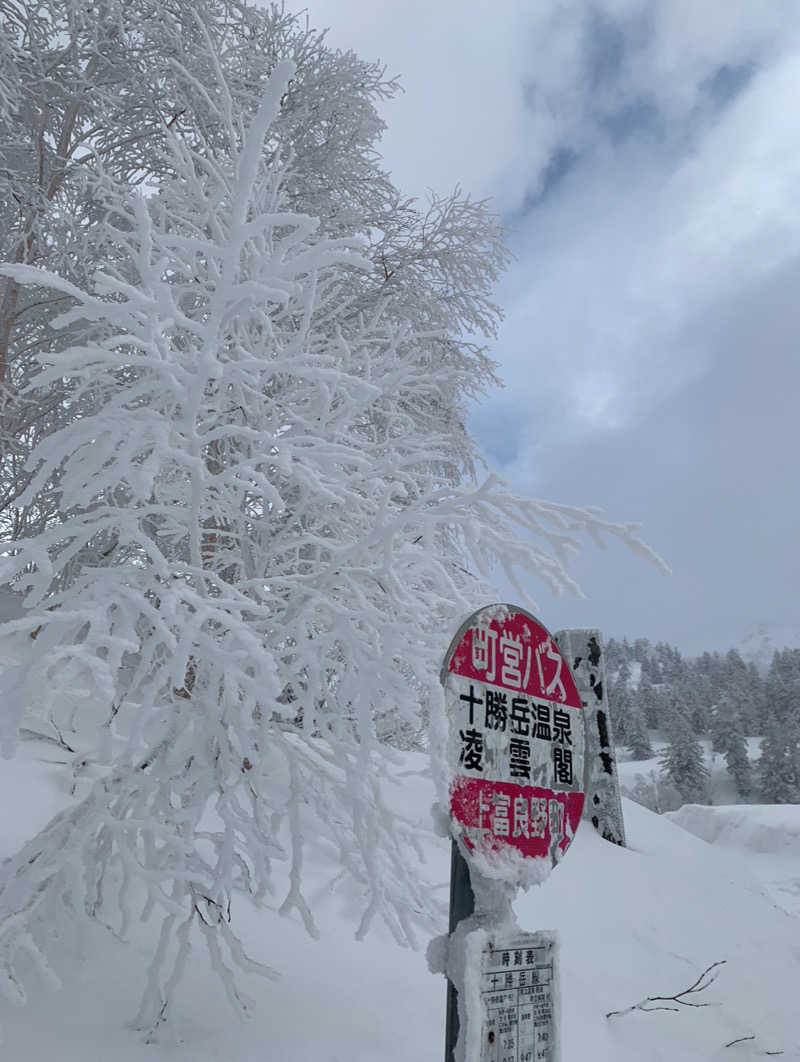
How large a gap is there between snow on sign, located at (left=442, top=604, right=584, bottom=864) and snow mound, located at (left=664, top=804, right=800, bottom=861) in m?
16.1

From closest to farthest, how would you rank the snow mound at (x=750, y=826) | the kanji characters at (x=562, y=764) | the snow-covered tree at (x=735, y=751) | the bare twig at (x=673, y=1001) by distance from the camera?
the kanji characters at (x=562, y=764) < the bare twig at (x=673, y=1001) < the snow mound at (x=750, y=826) < the snow-covered tree at (x=735, y=751)

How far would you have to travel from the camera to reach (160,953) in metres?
2.87

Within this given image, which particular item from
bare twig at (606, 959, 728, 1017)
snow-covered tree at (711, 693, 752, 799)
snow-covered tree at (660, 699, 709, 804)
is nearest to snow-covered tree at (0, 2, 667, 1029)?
bare twig at (606, 959, 728, 1017)

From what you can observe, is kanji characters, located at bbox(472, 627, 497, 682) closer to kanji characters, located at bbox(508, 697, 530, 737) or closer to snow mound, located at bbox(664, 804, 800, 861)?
kanji characters, located at bbox(508, 697, 530, 737)

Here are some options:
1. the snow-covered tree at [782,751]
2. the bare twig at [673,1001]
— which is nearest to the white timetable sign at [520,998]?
the bare twig at [673,1001]

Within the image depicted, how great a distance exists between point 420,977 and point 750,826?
54.3 feet

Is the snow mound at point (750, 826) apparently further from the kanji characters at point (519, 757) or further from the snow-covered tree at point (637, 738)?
the snow-covered tree at point (637, 738)

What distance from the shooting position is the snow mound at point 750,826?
16.8 metres

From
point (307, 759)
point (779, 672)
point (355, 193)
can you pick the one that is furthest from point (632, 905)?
point (779, 672)

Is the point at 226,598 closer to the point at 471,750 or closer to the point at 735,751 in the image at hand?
the point at 471,750

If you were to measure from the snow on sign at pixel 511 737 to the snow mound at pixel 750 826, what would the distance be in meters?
16.1

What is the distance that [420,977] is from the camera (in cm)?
388

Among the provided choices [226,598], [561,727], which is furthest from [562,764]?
[226,598]

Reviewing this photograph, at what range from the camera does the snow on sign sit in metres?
2.36
